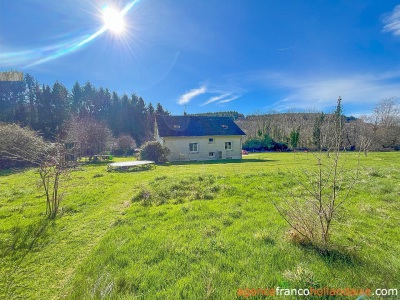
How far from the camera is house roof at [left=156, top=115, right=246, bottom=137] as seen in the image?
2300 centimetres

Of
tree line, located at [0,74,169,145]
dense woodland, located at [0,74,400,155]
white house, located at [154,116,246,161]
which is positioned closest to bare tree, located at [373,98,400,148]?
dense woodland, located at [0,74,400,155]

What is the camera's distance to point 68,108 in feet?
139

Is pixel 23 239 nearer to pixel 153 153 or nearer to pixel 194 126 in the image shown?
pixel 153 153

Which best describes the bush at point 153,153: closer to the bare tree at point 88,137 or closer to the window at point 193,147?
the window at point 193,147

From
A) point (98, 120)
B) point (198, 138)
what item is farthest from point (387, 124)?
point (98, 120)

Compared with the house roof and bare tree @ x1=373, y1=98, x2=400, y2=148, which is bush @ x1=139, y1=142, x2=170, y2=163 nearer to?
the house roof

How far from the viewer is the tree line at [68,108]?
35.5 m

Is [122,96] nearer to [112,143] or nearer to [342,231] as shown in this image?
[112,143]

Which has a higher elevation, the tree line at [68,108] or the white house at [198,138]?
the tree line at [68,108]

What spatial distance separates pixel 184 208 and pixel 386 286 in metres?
4.38

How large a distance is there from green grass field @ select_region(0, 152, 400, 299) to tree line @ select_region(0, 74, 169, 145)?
86.5ft

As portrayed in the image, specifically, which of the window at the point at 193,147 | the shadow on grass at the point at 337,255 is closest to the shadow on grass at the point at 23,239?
the shadow on grass at the point at 337,255

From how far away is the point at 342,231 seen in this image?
409 centimetres

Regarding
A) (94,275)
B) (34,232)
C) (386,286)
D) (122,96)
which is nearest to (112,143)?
(122,96)
